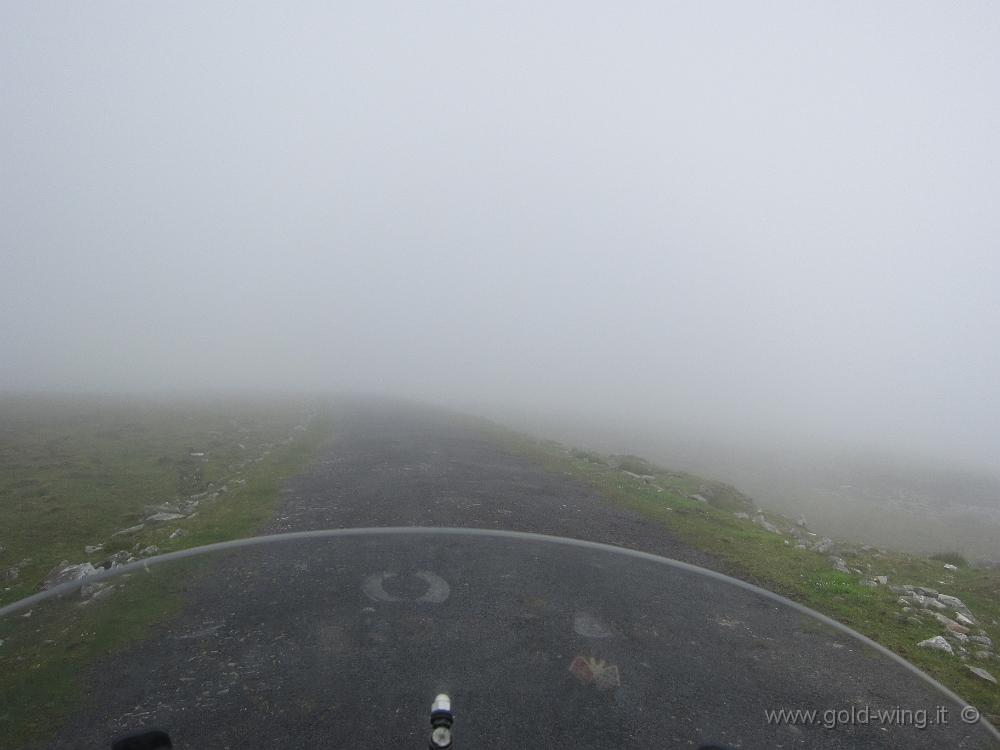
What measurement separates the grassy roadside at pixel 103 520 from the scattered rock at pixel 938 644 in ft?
43.1

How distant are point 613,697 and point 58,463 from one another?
84.3 ft

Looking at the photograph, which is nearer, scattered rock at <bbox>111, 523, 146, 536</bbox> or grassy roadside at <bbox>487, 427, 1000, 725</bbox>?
grassy roadside at <bbox>487, 427, 1000, 725</bbox>

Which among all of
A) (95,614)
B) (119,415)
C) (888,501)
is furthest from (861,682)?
(119,415)

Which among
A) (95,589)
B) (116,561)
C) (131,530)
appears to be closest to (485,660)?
(95,589)

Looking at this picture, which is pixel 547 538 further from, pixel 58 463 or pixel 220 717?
pixel 58 463

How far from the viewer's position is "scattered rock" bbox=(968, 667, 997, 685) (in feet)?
24.8

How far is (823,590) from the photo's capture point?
1071 centimetres

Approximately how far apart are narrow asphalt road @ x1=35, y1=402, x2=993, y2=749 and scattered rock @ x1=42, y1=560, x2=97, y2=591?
1.55 meters

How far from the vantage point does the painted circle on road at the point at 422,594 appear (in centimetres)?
A: 883

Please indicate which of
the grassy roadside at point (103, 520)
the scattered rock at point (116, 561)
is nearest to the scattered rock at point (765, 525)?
the grassy roadside at point (103, 520)

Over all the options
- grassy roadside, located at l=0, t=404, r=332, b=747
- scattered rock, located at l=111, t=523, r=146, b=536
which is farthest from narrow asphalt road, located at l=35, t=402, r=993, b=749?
scattered rock, located at l=111, t=523, r=146, b=536

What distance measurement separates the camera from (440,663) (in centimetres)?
689

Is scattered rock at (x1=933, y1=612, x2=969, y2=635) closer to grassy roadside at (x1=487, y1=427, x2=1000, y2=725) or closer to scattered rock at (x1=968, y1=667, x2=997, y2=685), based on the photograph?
grassy roadside at (x1=487, y1=427, x2=1000, y2=725)

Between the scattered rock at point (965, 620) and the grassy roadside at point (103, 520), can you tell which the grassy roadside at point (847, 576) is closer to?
the scattered rock at point (965, 620)
